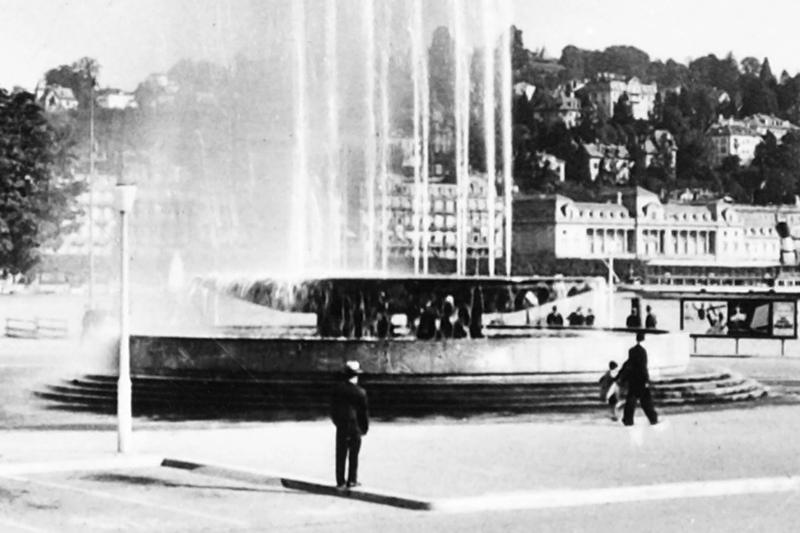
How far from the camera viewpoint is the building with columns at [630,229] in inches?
7096

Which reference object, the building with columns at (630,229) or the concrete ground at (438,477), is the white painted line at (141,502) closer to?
the concrete ground at (438,477)

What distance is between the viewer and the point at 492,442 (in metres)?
16.4

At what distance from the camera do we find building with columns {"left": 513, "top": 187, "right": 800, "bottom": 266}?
7096 inches

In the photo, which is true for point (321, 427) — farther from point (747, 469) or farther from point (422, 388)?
point (747, 469)

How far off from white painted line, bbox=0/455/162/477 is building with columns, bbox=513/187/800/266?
162789 millimetres

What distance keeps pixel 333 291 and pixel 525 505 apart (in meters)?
10.4

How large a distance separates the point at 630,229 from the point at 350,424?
7056 inches

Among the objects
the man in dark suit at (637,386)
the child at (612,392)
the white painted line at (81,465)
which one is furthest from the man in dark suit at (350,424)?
the child at (612,392)

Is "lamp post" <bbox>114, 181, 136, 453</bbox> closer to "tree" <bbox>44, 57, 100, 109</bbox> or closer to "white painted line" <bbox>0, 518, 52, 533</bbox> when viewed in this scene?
"white painted line" <bbox>0, 518, 52, 533</bbox>

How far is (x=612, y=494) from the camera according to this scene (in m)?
12.7

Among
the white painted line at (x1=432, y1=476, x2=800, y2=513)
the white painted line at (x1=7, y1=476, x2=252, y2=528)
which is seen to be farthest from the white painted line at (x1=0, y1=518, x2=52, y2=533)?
the white painted line at (x1=432, y1=476, x2=800, y2=513)

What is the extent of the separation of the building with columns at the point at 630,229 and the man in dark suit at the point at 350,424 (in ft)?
539

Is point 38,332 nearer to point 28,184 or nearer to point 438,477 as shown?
point 28,184

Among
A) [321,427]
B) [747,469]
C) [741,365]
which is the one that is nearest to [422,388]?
[321,427]
